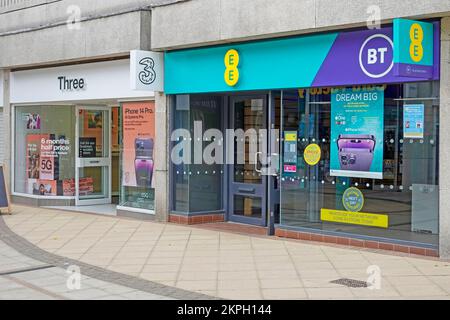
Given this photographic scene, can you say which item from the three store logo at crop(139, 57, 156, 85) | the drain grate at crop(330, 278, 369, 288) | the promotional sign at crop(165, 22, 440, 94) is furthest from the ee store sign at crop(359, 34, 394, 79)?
the three store logo at crop(139, 57, 156, 85)

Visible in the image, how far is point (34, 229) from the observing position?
36.9 ft

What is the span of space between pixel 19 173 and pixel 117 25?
17.6 feet

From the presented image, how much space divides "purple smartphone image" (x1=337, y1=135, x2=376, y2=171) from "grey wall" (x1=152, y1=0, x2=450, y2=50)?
63.8 inches

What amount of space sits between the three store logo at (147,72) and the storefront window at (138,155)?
0.77m

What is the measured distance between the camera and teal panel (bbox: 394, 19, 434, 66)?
7.79 metres

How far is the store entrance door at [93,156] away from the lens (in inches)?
579

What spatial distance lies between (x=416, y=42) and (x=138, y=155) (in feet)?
21.0

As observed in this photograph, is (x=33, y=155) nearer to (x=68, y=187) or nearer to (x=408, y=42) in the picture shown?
(x=68, y=187)

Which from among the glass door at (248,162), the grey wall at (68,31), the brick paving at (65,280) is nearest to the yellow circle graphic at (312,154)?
the glass door at (248,162)

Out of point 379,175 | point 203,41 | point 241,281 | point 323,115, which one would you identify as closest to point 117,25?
point 203,41

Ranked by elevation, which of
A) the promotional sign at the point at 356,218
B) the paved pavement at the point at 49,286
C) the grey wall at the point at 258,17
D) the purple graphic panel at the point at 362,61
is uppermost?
the grey wall at the point at 258,17

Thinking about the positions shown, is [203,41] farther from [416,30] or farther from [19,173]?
[19,173]

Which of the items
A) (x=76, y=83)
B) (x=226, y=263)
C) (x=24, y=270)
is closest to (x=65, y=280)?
Result: (x=24, y=270)

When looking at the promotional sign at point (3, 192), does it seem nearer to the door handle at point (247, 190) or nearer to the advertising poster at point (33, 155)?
the advertising poster at point (33, 155)
